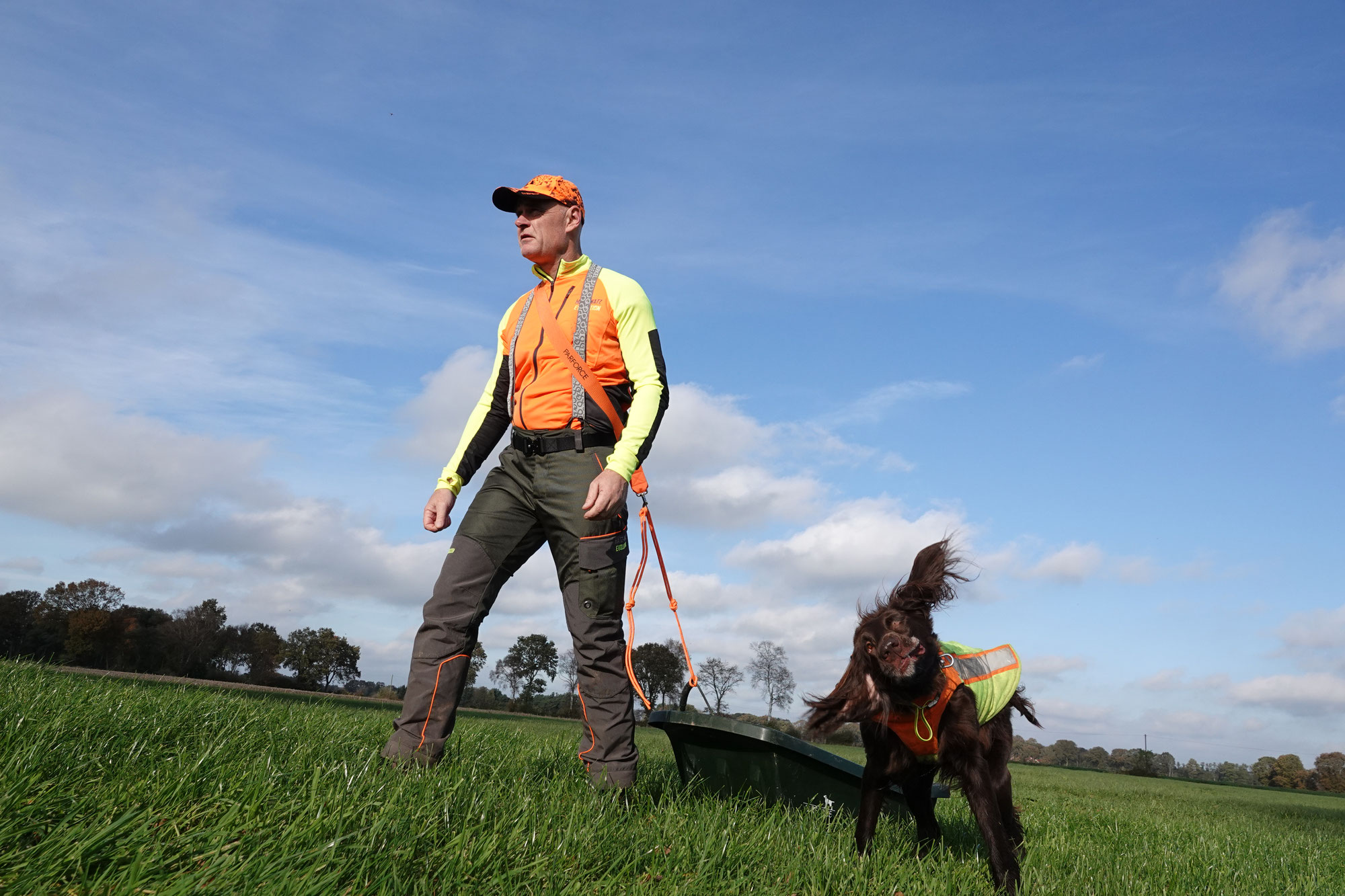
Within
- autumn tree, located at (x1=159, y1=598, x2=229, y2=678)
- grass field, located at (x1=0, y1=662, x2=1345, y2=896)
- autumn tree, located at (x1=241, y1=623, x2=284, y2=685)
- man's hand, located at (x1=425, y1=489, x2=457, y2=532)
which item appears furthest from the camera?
autumn tree, located at (x1=241, y1=623, x2=284, y2=685)

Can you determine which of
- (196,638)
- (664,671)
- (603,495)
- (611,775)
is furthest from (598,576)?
(196,638)

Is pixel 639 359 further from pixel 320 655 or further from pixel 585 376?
pixel 320 655

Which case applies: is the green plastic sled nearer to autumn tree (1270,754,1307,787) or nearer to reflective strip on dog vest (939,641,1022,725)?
reflective strip on dog vest (939,641,1022,725)

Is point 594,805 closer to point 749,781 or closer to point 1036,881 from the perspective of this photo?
point 749,781

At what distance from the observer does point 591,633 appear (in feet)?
14.3

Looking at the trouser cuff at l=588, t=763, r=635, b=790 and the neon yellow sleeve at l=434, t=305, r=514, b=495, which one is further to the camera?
the neon yellow sleeve at l=434, t=305, r=514, b=495

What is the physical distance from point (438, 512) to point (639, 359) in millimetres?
1449

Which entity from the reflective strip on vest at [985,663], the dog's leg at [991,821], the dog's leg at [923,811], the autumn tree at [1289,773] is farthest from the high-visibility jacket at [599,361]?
the autumn tree at [1289,773]

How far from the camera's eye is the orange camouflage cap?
472 centimetres

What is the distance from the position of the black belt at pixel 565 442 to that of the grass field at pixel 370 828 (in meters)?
1.63

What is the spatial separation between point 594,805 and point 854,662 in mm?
1488

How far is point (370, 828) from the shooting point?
2775 mm

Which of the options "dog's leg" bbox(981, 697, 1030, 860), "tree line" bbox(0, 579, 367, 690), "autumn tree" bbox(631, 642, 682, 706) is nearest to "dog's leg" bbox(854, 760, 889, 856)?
"dog's leg" bbox(981, 697, 1030, 860)

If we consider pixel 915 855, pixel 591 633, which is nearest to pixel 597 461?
pixel 591 633
